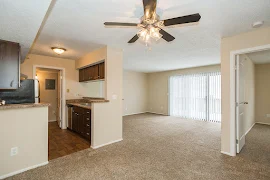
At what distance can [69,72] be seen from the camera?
458 centimetres

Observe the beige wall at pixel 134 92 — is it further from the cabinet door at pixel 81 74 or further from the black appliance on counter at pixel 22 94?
the black appliance on counter at pixel 22 94

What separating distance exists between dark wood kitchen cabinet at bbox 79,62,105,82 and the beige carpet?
182cm

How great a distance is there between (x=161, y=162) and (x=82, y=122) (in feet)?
7.47

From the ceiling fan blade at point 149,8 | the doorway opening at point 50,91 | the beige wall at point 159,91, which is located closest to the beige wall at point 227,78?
the ceiling fan blade at point 149,8

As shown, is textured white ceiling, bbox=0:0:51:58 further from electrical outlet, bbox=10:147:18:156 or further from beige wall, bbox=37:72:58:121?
beige wall, bbox=37:72:58:121

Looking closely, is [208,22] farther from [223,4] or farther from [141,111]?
[141,111]

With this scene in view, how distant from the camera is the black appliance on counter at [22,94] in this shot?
274cm

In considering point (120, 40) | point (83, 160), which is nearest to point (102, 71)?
point (120, 40)

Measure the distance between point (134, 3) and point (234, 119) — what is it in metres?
2.73

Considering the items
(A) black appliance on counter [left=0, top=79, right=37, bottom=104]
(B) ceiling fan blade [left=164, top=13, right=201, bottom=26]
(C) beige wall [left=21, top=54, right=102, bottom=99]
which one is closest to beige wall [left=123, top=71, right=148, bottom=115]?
(C) beige wall [left=21, top=54, right=102, bottom=99]

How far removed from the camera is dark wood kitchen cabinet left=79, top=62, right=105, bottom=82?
360 centimetres

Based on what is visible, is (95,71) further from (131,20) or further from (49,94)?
(49,94)

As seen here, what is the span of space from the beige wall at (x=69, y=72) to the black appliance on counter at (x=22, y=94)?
1183 millimetres

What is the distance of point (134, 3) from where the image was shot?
1666mm
